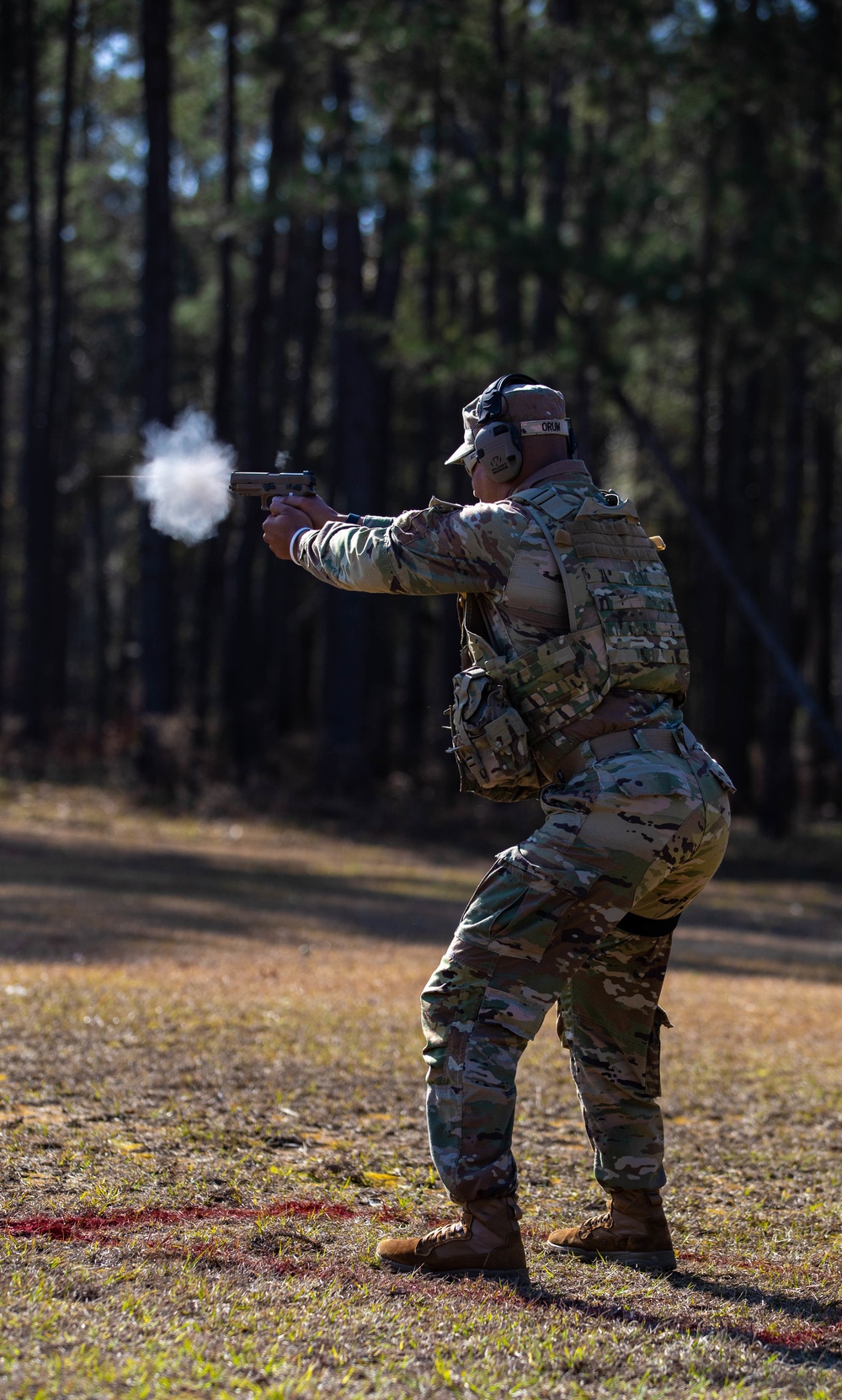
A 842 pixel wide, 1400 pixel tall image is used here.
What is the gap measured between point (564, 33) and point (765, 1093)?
15.8m

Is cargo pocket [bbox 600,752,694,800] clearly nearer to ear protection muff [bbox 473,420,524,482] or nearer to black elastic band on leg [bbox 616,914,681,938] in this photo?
black elastic band on leg [bbox 616,914,681,938]

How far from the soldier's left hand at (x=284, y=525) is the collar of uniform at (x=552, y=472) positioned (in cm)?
71

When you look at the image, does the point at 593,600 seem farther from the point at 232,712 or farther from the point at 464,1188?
the point at 232,712

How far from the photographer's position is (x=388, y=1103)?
613cm

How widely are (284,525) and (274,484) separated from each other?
0.28m

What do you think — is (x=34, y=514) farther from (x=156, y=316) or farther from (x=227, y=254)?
(x=156, y=316)

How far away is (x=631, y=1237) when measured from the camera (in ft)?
13.9

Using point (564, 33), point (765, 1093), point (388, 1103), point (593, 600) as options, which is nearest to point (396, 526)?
point (593, 600)

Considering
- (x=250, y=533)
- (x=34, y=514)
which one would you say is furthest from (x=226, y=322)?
(x=34, y=514)

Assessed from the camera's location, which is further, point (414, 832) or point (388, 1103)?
point (414, 832)

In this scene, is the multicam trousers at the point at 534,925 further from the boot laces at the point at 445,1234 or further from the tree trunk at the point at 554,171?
the tree trunk at the point at 554,171

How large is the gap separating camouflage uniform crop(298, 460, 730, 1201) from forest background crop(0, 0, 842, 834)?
14423 mm

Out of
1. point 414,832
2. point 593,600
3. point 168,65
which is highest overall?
point 168,65

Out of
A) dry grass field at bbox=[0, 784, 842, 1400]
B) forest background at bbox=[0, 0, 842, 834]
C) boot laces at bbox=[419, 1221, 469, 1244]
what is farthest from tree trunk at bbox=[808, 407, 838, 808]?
boot laces at bbox=[419, 1221, 469, 1244]
